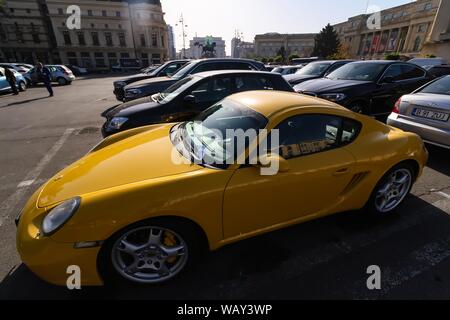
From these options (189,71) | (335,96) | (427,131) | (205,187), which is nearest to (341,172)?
(205,187)

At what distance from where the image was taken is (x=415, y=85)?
6.71 metres

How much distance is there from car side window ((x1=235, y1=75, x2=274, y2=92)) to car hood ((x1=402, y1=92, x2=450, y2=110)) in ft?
8.17

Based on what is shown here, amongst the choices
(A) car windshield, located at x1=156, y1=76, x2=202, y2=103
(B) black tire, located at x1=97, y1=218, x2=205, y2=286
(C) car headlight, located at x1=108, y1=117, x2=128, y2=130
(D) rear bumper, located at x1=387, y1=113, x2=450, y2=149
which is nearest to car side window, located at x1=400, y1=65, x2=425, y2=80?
(D) rear bumper, located at x1=387, y1=113, x2=450, y2=149

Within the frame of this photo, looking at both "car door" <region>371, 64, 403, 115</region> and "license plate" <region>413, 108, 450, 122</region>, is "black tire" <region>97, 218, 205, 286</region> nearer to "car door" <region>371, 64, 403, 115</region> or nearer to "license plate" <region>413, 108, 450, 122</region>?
"license plate" <region>413, 108, 450, 122</region>

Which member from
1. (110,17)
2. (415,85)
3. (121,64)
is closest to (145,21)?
(110,17)

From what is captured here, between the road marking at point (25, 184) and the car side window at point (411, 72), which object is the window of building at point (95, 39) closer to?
the road marking at point (25, 184)

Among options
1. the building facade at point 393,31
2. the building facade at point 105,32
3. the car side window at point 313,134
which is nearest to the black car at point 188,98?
the car side window at point 313,134

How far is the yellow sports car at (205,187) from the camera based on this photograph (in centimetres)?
177

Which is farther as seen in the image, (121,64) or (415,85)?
(121,64)

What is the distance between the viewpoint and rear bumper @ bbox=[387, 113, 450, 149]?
395 cm

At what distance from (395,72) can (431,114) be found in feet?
9.70

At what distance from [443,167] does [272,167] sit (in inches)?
155

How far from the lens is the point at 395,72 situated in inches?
257
